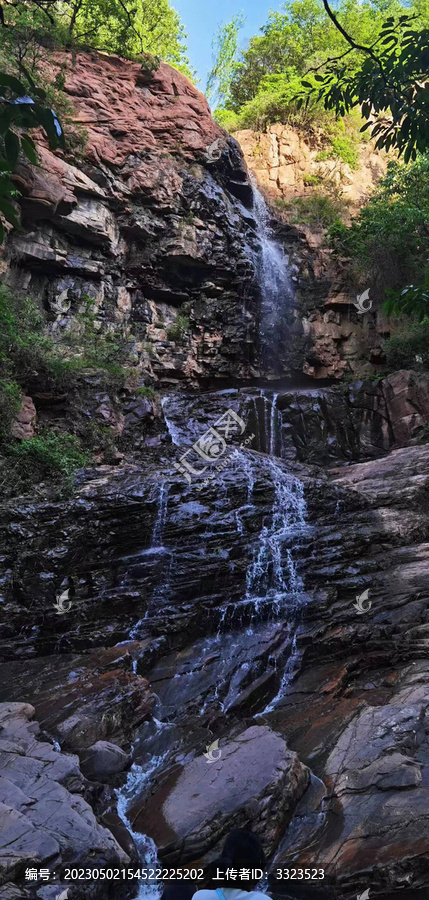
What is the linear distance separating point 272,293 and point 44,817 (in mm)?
16561

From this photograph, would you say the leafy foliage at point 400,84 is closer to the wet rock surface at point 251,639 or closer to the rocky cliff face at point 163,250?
the wet rock surface at point 251,639

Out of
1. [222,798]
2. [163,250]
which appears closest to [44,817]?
[222,798]

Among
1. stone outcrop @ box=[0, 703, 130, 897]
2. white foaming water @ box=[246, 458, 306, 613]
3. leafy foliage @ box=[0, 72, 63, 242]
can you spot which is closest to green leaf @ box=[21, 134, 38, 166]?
leafy foliage @ box=[0, 72, 63, 242]

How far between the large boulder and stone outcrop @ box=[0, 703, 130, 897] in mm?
540

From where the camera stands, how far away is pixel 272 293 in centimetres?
1848

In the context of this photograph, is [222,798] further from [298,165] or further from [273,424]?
[298,165]

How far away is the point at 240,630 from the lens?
27.9ft

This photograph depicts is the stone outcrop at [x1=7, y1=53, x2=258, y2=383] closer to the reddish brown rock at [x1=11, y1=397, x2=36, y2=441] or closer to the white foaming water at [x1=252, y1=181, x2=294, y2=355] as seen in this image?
the white foaming water at [x1=252, y1=181, x2=294, y2=355]

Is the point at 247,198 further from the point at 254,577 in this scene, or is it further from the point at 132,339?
the point at 254,577

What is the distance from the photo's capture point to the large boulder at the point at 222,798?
4793mm

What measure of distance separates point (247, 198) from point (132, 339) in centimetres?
801

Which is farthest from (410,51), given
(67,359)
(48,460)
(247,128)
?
(247,128)

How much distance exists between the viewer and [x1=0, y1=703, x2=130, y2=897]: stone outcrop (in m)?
4.19

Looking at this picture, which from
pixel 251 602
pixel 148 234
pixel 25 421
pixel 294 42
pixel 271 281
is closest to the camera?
pixel 251 602
